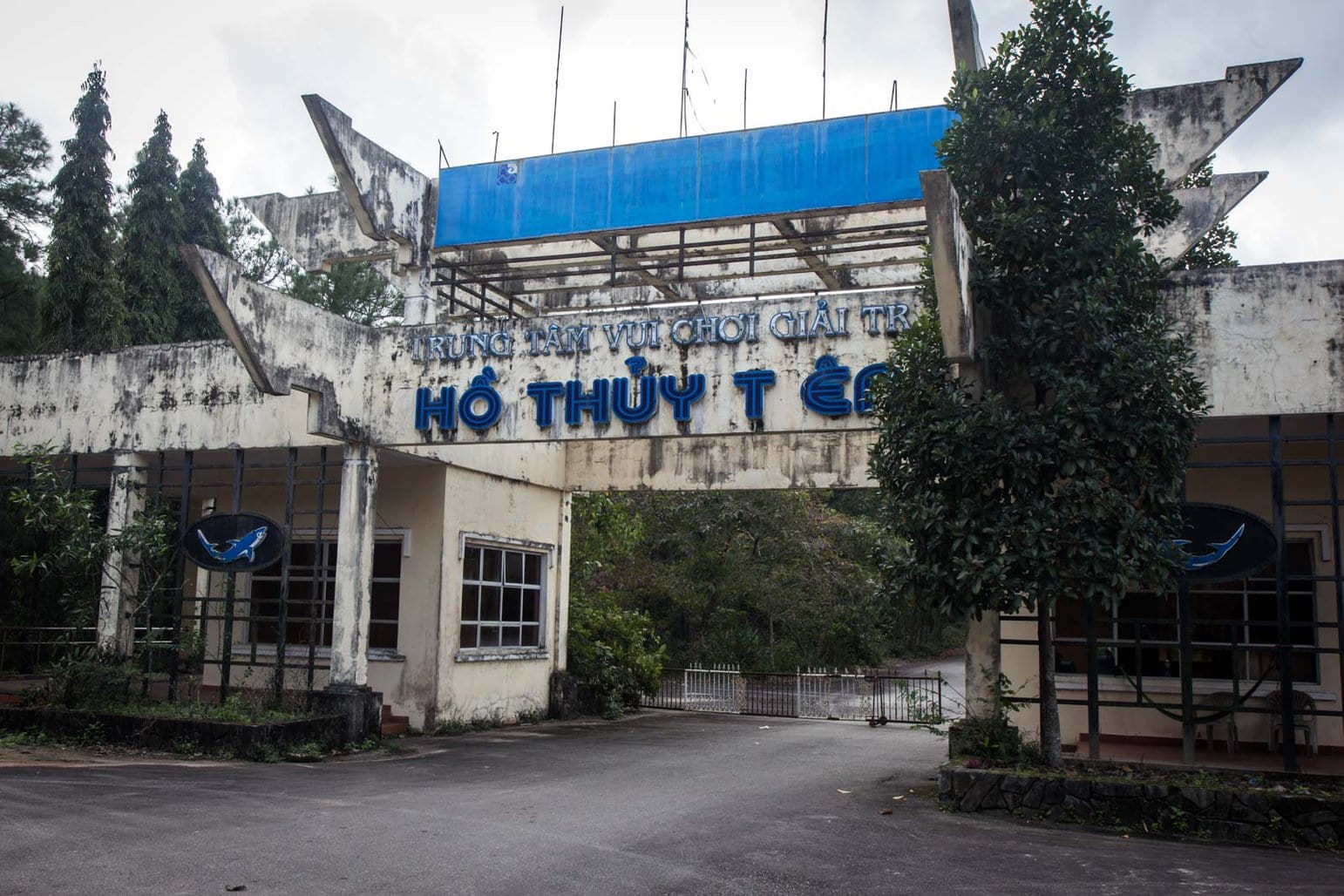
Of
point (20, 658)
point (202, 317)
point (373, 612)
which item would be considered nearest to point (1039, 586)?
point (373, 612)

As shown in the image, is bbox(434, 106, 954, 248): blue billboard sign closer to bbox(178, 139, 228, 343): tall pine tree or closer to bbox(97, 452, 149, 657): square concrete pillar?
bbox(97, 452, 149, 657): square concrete pillar

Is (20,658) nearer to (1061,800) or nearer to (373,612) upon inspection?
(373,612)

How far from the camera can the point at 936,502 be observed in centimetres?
907

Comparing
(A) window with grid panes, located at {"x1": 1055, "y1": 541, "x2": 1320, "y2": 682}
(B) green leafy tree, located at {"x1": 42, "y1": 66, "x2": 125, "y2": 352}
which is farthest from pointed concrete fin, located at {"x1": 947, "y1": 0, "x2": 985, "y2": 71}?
(B) green leafy tree, located at {"x1": 42, "y1": 66, "x2": 125, "y2": 352}

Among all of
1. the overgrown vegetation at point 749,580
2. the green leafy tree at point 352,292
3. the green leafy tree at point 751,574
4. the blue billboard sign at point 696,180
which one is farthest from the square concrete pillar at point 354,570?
the green leafy tree at point 352,292

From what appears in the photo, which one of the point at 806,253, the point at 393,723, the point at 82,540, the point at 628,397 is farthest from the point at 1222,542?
the point at 82,540

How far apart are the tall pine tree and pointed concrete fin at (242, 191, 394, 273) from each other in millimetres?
11123

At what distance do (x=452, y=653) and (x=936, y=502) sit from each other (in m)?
7.79

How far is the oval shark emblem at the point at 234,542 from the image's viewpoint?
1252 cm

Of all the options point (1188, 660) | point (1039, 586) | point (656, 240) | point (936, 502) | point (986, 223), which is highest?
point (656, 240)

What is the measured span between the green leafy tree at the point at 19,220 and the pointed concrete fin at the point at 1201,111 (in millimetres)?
22000

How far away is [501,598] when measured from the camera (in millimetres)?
16141

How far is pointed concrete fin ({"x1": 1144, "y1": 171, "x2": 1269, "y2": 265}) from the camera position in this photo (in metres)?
12.7

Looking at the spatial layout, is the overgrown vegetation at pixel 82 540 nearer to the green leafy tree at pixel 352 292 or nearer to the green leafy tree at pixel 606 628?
the green leafy tree at pixel 606 628
